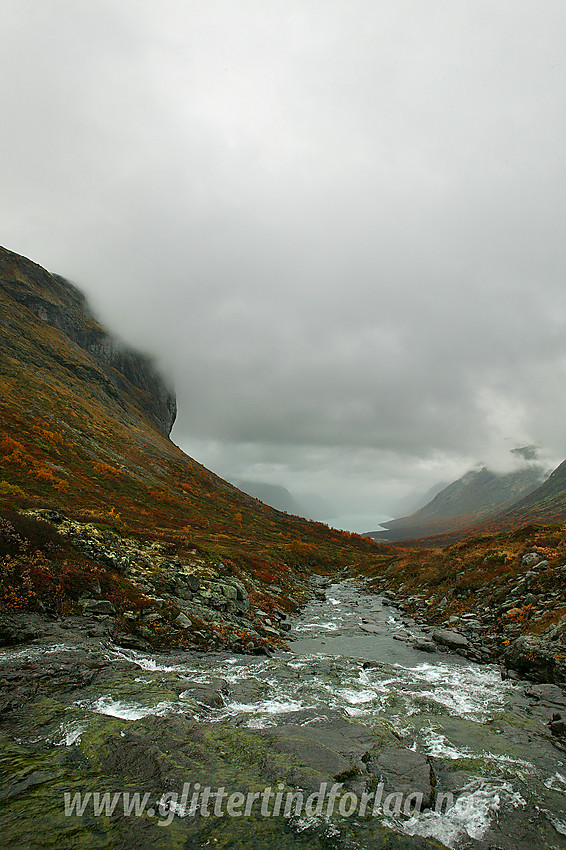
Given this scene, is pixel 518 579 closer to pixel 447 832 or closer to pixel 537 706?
pixel 537 706

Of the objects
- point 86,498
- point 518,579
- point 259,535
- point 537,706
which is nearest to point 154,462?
point 259,535

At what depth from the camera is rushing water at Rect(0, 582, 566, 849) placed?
8.73 metres

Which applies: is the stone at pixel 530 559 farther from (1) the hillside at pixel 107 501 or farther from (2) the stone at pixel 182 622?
(2) the stone at pixel 182 622

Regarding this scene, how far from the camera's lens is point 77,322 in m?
166

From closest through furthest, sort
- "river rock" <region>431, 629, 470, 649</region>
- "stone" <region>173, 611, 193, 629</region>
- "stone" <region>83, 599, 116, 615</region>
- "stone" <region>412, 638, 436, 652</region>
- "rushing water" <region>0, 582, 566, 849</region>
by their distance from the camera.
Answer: "rushing water" <region>0, 582, 566, 849</region>, "stone" <region>83, 599, 116, 615</region>, "stone" <region>173, 611, 193, 629</region>, "river rock" <region>431, 629, 470, 649</region>, "stone" <region>412, 638, 436, 652</region>

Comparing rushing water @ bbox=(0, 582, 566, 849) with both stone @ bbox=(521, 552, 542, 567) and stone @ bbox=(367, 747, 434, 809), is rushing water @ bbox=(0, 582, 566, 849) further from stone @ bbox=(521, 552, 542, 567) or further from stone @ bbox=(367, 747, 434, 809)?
stone @ bbox=(521, 552, 542, 567)

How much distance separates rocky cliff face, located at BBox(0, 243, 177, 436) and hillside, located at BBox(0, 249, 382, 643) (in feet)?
1.97

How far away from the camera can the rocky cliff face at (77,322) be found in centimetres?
14600

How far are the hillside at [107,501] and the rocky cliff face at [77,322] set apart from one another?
60 cm

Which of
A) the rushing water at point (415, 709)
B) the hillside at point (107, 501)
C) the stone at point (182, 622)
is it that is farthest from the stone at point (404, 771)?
the stone at point (182, 622)

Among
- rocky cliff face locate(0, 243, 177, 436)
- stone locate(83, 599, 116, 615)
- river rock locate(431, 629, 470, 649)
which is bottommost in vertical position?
river rock locate(431, 629, 470, 649)

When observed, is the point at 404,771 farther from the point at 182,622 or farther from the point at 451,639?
the point at 451,639

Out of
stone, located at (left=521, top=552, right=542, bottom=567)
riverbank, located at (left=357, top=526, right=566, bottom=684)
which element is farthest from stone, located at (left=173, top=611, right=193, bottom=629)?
stone, located at (left=521, top=552, right=542, bottom=567)

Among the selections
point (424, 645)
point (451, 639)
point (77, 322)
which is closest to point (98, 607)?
point (424, 645)
